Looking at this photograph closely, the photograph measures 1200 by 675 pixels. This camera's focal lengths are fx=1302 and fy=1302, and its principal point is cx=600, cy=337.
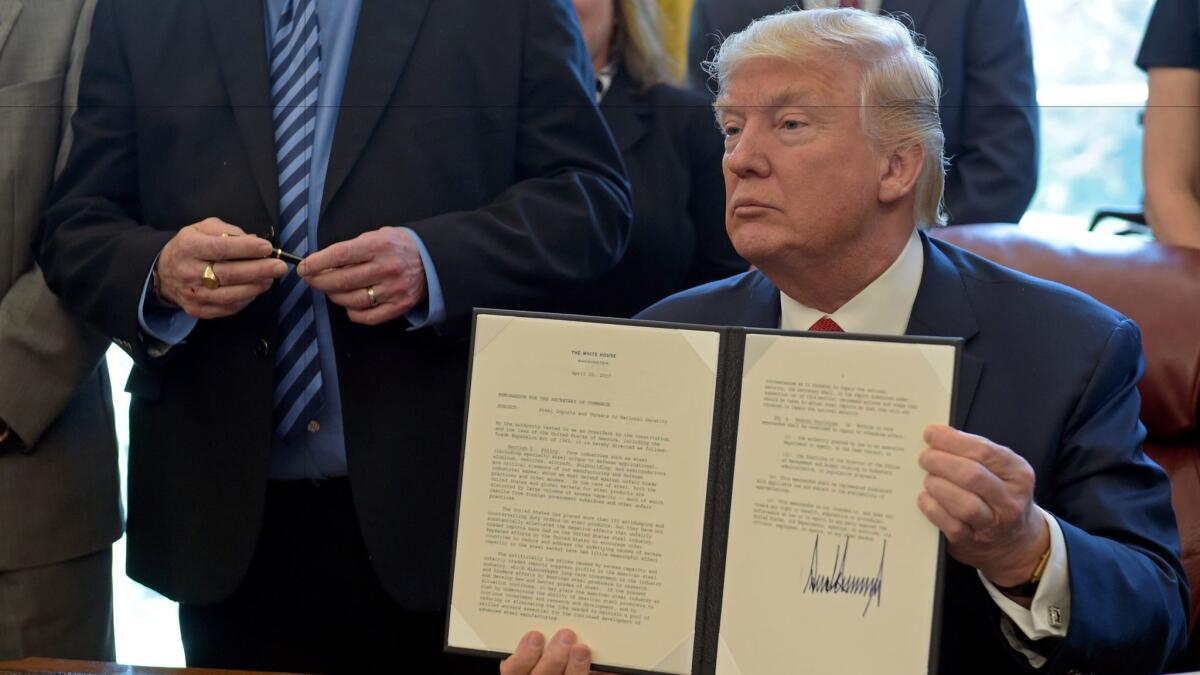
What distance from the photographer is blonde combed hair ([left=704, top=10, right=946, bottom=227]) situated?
1.43 metres

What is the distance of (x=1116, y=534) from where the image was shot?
1.33m

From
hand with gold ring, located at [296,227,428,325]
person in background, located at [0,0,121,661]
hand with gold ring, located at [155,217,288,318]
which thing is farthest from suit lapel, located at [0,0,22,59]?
hand with gold ring, located at [296,227,428,325]

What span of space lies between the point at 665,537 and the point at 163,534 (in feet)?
2.42

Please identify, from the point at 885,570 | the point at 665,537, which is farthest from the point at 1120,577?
the point at 665,537

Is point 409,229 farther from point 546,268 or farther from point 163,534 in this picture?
point 163,534

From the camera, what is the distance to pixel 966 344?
56.6 inches

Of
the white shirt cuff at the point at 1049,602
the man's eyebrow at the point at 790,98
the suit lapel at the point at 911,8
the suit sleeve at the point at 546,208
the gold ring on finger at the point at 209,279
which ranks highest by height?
Answer: the suit lapel at the point at 911,8

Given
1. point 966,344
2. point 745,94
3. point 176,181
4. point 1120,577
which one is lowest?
point 1120,577

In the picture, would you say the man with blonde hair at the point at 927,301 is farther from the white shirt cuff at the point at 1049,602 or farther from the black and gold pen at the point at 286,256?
the black and gold pen at the point at 286,256

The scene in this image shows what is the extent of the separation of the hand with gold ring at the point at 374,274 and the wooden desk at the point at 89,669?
417 millimetres

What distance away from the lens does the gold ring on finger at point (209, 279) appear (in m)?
1.45
